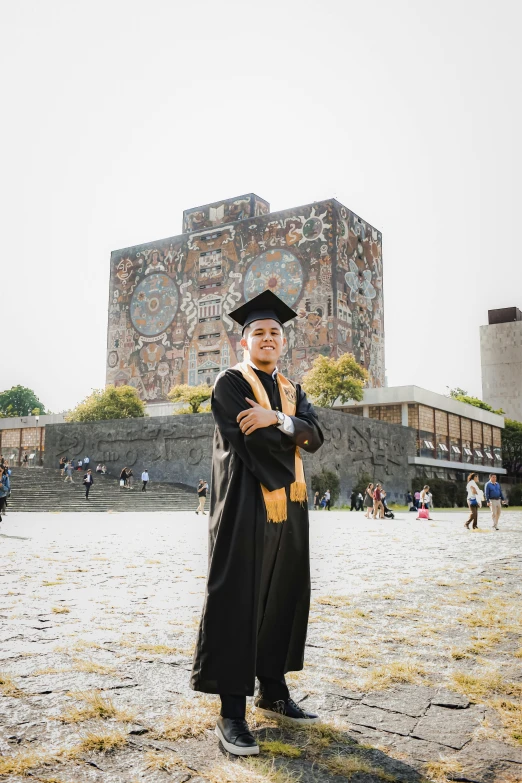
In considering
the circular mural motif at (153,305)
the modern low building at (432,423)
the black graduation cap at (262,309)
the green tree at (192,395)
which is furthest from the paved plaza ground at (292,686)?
the circular mural motif at (153,305)

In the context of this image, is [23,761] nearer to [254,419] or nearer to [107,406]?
[254,419]

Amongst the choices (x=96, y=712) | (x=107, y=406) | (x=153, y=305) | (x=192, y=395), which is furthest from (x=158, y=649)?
(x=153, y=305)

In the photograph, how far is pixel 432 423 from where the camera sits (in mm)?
51344

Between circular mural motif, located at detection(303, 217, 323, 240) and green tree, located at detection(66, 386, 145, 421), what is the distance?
1965 centimetres

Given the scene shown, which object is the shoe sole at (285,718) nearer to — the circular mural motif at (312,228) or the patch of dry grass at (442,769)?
the patch of dry grass at (442,769)

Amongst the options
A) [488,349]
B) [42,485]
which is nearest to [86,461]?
[42,485]

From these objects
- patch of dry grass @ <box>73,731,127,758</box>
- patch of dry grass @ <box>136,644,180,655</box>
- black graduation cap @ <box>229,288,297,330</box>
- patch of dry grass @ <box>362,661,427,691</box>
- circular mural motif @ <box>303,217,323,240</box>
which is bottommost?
patch of dry grass @ <box>362,661,427,691</box>

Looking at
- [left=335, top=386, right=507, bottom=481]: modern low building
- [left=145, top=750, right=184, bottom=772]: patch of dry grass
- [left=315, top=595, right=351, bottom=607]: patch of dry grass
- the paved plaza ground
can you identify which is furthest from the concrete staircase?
[left=145, top=750, right=184, bottom=772]: patch of dry grass

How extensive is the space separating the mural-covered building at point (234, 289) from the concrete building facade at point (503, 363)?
44989 millimetres

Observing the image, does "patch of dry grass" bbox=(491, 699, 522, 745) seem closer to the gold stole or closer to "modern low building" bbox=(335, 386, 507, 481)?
the gold stole

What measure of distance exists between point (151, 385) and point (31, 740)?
61.5 meters

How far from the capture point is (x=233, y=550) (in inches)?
113

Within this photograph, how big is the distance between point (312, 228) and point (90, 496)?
1354 inches

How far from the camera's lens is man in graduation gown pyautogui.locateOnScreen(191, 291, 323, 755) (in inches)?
110
